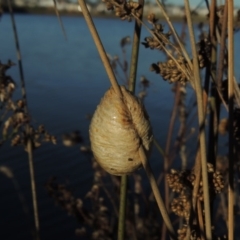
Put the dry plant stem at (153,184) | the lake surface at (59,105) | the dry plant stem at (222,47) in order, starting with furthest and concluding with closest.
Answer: the lake surface at (59,105) → the dry plant stem at (222,47) → the dry plant stem at (153,184)

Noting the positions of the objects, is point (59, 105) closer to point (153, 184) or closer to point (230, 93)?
point (230, 93)

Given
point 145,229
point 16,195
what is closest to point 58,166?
point 16,195

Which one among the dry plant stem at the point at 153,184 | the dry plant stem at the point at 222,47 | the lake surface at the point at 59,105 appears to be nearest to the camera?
the dry plant stem at the point at 153,184

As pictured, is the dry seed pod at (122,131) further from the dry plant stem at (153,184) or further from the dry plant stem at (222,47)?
the dry plant stem at (222,47)

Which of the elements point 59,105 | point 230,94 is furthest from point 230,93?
point 59,105

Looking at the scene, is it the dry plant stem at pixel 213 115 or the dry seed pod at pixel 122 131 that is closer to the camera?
the dry seed pod at pixel 122 131

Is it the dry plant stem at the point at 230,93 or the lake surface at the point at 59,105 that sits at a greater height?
the dry plant stem at the point at 230,93

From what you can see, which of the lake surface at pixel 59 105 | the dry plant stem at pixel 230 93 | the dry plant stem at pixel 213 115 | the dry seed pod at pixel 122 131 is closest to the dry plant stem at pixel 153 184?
the dry seed pod at pixel 122 131
